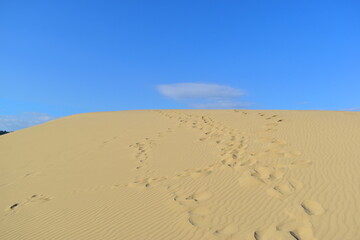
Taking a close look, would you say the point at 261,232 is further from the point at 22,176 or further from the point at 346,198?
the point at 22,176

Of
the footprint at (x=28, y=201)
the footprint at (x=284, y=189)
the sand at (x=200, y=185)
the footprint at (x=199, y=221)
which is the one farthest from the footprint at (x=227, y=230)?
the footprint at (x=28, y=201)

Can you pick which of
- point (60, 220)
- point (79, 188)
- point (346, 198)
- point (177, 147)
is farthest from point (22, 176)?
point (346, 198)

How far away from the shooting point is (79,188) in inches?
313

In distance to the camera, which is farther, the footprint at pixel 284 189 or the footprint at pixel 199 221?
the footprint at pixel 284 189

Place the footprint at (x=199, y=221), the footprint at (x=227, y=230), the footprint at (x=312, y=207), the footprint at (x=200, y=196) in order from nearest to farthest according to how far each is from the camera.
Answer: the footprint at (x=227, y=230) < the footprint at (x=312, y=207) < the footprint at (x=199, y=221) < the footprint at (x=200, y=196)

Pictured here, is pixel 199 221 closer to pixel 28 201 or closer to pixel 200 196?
pixel 200 196

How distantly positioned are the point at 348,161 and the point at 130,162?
21.4 ft

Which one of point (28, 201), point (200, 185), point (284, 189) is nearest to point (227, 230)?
point (284, 189)

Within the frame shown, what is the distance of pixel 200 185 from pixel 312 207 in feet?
8.35

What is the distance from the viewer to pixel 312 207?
5051mm

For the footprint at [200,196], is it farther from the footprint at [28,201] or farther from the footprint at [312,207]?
the footprint at [28,201]

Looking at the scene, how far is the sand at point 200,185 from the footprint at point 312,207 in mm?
16

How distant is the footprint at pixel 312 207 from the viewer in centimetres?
488

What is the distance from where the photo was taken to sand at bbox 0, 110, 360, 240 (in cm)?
496
